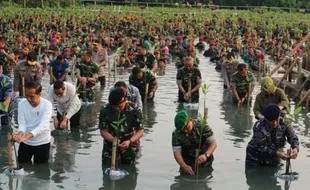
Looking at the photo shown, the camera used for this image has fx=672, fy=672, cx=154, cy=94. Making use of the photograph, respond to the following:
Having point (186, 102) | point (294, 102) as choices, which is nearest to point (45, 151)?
point (186, 102)

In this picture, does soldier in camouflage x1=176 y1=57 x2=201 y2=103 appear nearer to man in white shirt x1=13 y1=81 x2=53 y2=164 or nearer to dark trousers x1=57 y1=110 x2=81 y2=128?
dark trousers x1=57 y1=110 x2=81 y2=128

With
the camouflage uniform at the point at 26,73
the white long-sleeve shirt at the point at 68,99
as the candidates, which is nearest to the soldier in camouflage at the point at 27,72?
the camouflage uniform at the point at 26,73

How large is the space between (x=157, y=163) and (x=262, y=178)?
162 cm

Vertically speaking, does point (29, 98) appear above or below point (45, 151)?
above

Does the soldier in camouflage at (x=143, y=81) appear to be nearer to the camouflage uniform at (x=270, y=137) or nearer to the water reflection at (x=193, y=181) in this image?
the water reflection at (x=193, y=181)

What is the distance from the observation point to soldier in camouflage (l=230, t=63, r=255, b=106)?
1470cm

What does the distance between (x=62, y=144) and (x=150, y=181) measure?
2.48m

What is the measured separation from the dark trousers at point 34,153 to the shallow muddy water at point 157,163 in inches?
6.7

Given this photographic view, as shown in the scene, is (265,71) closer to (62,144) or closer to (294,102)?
(294,102)

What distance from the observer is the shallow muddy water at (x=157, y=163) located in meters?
8.80

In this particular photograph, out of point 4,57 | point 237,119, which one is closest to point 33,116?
point 237,119

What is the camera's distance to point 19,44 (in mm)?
22172

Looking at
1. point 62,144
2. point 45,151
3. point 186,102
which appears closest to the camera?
point 45,151

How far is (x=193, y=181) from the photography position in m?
8.93
